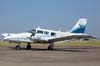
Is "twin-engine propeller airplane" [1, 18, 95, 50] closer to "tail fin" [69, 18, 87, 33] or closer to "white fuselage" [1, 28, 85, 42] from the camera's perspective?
"white fuselage" [1, 28, 85, 42]

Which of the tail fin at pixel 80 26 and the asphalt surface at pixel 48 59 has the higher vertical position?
the tail fin at pixel 80 26

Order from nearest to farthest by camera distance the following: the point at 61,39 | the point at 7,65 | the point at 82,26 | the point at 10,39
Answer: the point at 7,65 → the point at 10,39 → the point at 61,39 → the point at 82,26

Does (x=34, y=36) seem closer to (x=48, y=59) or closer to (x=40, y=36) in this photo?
(x=40, y=36)

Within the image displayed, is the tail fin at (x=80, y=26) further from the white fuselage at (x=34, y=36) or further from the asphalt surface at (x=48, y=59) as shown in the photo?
the asphalt surface at (x=48, y=59)

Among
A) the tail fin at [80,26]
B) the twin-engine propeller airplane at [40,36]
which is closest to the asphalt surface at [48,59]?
the twin-engine propeller airplane at [40,36]

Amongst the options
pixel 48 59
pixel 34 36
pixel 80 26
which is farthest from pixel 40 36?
pixel 48 59

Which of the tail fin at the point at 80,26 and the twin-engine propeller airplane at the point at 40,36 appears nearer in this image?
the twin-engine propeller airplane at the point at 40,36

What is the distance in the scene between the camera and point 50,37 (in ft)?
119

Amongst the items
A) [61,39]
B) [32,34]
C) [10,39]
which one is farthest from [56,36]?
[10,39]

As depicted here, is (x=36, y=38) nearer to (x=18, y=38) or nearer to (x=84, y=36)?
(x=18, y=38)

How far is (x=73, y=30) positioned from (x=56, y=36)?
5.56 metres

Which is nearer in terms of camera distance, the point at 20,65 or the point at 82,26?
the point at 20,65

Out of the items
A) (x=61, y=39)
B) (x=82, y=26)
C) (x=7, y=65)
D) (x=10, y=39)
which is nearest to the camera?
(x=7, y=65)

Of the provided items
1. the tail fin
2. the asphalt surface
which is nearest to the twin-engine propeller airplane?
the tail fin
